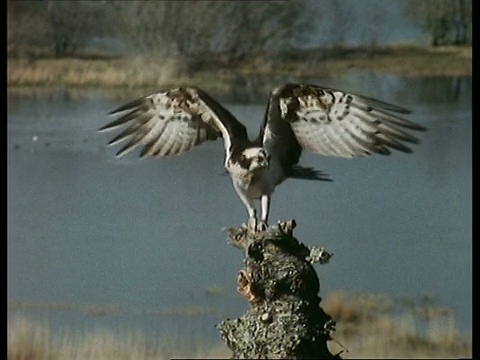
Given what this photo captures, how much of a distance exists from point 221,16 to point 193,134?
47.9 inches

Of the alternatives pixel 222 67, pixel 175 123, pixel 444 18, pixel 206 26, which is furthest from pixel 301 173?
pixel 444 18

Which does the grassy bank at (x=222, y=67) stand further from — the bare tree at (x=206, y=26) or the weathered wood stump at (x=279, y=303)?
the weathered wood stump at (x=279, y=303)

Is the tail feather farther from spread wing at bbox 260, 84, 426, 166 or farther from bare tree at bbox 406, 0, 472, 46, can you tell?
bare tree at bbox 406, 0, 472, 46

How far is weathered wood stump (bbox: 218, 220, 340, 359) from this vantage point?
3229mm

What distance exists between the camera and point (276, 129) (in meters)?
3.49

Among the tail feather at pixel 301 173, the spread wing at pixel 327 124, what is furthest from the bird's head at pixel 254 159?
the tail feather at pixel 301 173

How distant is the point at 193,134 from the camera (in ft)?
12.0

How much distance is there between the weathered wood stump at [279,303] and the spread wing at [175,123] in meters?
0.37

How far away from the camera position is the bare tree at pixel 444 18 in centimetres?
472

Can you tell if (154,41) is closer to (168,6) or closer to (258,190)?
(168,6)

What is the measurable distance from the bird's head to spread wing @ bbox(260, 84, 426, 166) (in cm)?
10

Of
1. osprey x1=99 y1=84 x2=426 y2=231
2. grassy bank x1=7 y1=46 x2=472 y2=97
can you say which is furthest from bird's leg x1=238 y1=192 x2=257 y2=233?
grassy bank x1=7 y1=46 x2=472 y2=97

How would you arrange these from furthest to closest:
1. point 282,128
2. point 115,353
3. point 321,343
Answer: point 115,353 < point 282,128 < point 321,343
